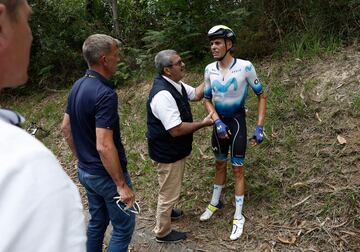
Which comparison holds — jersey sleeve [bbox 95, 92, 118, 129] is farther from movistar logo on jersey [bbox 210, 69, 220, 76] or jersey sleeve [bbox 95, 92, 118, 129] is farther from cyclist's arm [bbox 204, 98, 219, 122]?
movistar logo on jersey [bbox 210, 69, 220, 76]

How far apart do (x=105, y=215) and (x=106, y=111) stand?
3.73ft

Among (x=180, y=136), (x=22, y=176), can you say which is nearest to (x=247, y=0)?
(x=180, y=136)

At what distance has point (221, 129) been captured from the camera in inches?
162

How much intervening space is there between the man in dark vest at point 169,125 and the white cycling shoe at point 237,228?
71 cm

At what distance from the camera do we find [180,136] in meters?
4.00

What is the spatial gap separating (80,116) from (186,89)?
1.42m

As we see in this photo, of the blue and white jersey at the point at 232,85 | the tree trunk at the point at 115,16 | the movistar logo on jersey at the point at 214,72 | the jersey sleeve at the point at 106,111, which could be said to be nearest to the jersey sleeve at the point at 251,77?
the blue and white jersey at the point at 232,85

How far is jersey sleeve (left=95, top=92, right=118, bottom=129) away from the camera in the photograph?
10.3ft

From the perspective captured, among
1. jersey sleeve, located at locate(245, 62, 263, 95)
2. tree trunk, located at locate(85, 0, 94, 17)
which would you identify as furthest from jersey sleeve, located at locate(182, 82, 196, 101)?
tree trunk, located at locate(85, 0, 94, 17)

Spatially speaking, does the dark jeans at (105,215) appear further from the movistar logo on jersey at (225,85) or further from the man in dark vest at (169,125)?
the movistar logo on jersey at (225,85)

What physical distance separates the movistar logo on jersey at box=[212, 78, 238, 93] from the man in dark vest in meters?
0.33

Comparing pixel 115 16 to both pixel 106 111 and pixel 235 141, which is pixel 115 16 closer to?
pixel 235 141

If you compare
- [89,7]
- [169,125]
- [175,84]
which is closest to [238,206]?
[169,125]

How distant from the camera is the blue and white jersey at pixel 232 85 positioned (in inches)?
166
